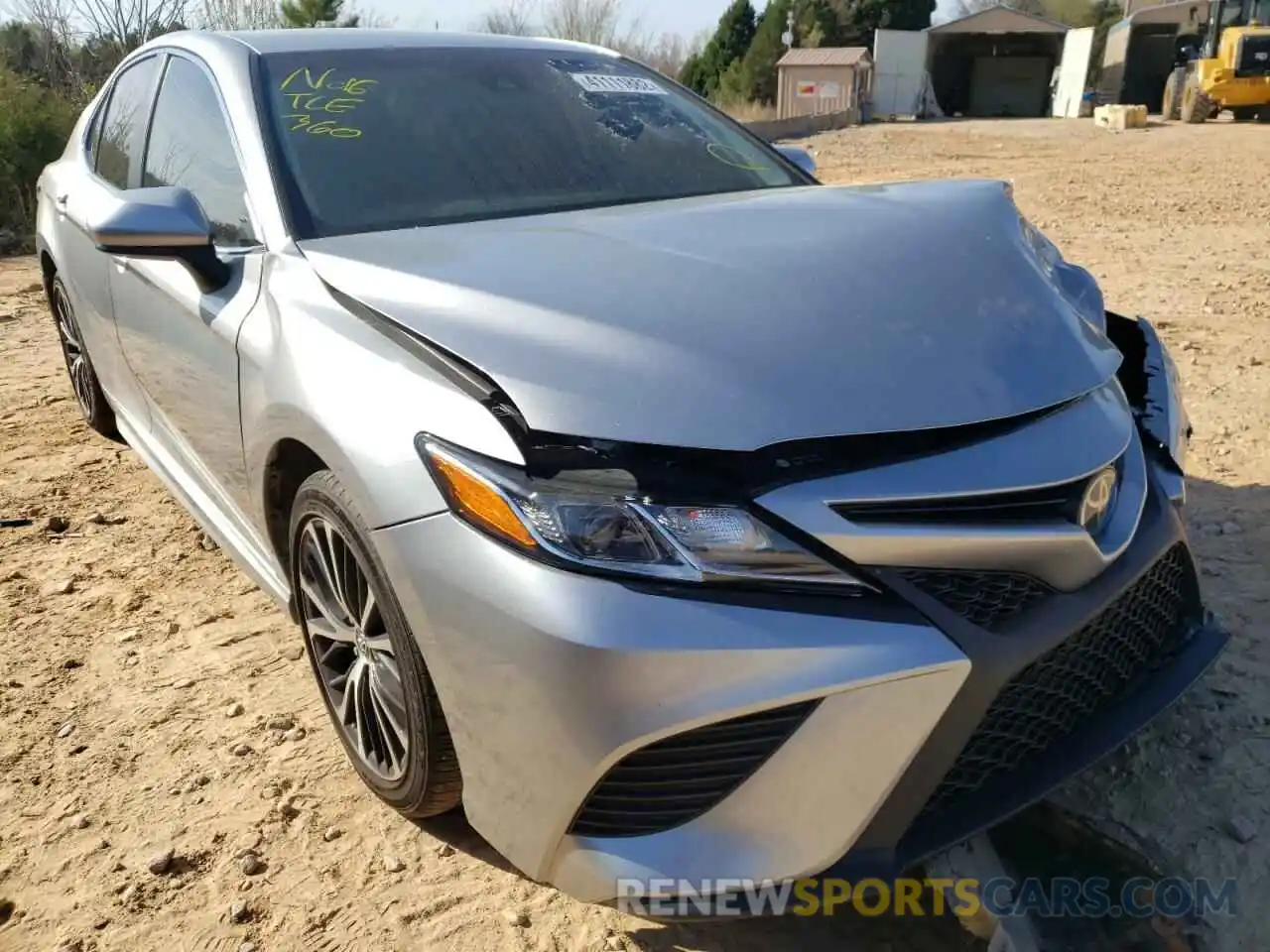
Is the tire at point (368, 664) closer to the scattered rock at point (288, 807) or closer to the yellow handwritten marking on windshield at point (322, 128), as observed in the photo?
the scattered rock at point (288, 807)

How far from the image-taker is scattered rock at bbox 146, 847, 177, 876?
6.89 feet

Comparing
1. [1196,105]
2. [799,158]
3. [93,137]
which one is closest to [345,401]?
[799,158]

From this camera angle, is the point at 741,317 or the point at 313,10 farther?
the point at 313,10

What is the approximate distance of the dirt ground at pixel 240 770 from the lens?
1.95 m

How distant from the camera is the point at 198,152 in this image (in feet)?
8.97

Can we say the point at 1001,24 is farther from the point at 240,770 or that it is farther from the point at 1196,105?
the point at 240,770

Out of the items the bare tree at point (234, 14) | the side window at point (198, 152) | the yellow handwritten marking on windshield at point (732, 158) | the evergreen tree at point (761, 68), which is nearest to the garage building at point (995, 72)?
the evergreen tree at point (761, 68)

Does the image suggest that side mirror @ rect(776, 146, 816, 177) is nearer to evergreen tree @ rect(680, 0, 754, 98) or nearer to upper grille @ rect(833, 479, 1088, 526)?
upper grille @ rect(833, 479, 1088, 526)

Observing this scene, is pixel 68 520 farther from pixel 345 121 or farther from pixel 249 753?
pixel 345 121

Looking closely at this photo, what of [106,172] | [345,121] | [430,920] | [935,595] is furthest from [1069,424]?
[106,172]

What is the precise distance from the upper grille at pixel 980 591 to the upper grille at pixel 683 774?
0.85 feet

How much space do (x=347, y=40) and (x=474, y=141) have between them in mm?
572

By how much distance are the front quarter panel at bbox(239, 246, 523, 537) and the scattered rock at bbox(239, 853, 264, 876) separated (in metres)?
0.74

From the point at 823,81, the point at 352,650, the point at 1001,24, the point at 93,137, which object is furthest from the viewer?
the point at 1001,24
